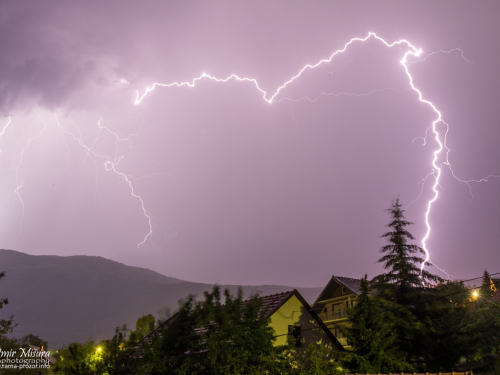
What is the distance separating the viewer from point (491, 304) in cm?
2819

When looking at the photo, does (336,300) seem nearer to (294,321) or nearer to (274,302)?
(294,321)

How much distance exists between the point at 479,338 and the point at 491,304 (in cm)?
725

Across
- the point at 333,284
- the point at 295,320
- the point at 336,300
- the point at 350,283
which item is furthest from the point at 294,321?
the point at 333,284

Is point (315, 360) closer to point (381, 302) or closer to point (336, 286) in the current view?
point (381, 302)

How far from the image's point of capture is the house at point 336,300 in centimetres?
3844

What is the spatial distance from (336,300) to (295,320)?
19.6m

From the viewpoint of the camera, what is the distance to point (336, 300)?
134 feet

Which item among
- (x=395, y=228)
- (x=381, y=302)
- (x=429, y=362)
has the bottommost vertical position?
(x=429, y=362)

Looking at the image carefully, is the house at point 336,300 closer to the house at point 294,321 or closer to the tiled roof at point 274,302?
the house at point 294,321

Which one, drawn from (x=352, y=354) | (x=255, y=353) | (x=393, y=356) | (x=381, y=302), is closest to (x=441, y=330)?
(x=381, y=302)

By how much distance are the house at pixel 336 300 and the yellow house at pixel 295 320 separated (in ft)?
49.2

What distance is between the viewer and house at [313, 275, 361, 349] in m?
38.4

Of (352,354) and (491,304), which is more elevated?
(491,304)

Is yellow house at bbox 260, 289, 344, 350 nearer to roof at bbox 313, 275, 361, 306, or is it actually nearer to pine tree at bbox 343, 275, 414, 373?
pine tree at bbox 343, 275, 414, 373
